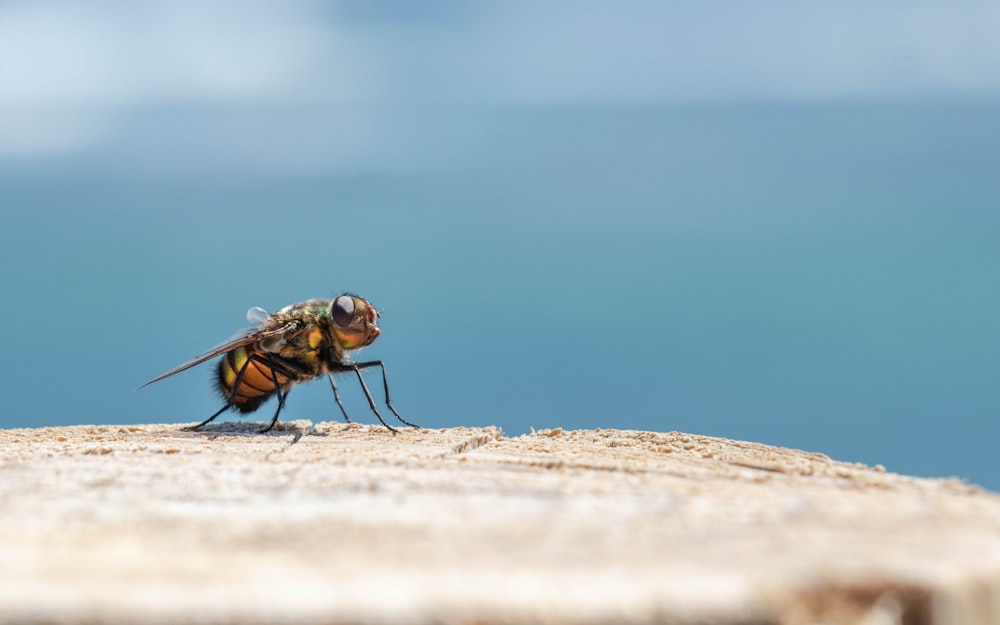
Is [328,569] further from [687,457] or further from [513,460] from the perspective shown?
[687,457]

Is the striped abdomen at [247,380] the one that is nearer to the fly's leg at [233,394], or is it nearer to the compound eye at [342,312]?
the fly's leg at [233,394]

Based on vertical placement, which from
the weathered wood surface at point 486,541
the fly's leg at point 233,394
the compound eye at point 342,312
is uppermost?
the compound eye at point 342,312

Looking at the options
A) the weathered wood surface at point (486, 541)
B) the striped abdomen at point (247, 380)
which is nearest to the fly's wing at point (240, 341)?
the striped abdomen at point (247, 380)

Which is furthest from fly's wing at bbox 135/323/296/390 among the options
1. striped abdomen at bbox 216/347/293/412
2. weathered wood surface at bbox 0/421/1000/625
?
weathered wood surface at bbox 0/421/1000/625

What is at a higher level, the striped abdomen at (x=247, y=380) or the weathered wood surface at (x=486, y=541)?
the striped abdomen at (x=247, y=380)

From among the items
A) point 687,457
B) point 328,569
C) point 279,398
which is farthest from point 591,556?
point 279,398

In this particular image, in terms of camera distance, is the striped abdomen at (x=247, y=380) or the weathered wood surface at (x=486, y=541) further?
the striped abdomen at (x=247, y=380)

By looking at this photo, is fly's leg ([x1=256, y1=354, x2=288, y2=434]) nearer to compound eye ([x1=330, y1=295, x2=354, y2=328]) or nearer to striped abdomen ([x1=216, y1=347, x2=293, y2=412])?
striped abdomen ([x1=216, y1=347, x2=293, y2=412])

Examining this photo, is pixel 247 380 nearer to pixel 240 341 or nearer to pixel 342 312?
pixel 240 341
